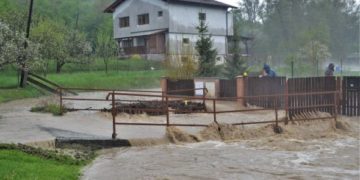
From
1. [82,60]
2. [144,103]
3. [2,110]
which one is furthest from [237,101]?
[82,60]

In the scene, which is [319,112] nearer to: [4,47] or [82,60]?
[4,47]

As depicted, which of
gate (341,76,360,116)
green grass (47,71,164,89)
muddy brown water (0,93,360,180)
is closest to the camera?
muddy brown water (0,93,360,180)

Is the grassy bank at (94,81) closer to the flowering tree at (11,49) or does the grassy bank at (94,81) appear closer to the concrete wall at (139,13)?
the flowering tree at (11,49)

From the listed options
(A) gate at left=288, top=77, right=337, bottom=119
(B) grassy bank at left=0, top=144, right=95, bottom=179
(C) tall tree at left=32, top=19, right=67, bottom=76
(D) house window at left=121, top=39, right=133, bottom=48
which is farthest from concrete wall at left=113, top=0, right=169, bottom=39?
(B) grassy bank at left=0, top=144, right=95, bottom=179

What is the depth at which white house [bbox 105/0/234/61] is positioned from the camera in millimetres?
54325

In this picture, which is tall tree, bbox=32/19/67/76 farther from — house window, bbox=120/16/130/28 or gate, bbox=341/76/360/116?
gate, bbox=341/76/360/116

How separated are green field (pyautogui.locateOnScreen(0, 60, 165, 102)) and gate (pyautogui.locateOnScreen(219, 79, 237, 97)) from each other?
38.9ft

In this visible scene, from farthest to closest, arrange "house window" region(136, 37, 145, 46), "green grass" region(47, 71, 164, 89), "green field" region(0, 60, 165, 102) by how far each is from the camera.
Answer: "house window" region(136, 37, 145, 46)
"green grass" region(47, 71, 164, 89)
"green field" region(0, 60, 165, 102)

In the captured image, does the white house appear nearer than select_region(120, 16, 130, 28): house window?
Yes

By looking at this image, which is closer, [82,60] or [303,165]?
[303,165]

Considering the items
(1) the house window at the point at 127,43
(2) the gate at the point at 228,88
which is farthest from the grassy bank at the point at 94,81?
(1) the house window at the point at 127,43

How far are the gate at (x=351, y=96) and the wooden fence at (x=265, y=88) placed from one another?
90.6 inches

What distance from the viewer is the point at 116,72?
43625 mm

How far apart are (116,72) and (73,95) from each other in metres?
12.3
